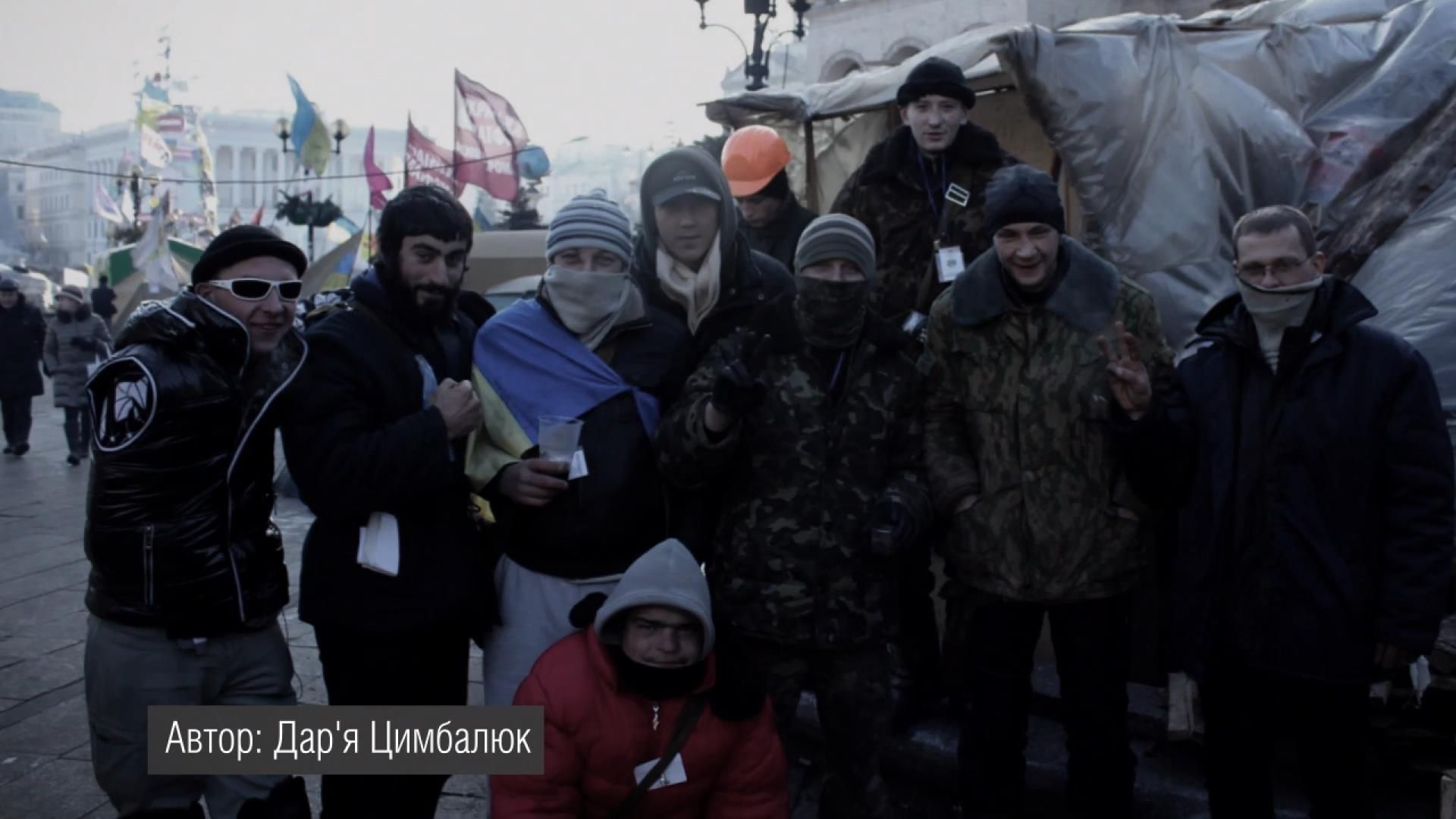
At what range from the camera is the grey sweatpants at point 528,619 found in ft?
10.3

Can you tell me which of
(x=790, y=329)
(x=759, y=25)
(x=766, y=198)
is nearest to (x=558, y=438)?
(x=790, y=329)

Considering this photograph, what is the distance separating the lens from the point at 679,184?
11.0ft

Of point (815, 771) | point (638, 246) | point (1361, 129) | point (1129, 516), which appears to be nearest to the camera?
point (1129, 516)

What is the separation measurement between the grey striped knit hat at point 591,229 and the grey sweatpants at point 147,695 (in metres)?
1.30

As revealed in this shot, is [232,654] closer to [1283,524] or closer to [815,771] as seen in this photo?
[815,771]

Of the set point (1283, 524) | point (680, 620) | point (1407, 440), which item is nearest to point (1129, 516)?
point (1283, 524)

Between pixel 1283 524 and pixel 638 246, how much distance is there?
1.94 meters

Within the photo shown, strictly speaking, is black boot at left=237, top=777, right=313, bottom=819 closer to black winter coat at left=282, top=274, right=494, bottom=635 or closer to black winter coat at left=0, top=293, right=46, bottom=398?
black winter coat at left=282, top=274, right=494, bottom=635

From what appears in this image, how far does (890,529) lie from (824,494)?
21cm

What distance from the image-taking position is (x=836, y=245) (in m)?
3.14

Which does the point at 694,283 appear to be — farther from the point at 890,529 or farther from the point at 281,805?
the point at 281,805

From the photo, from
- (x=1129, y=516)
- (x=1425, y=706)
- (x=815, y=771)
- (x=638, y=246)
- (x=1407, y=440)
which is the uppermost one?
(x=638, y=246)

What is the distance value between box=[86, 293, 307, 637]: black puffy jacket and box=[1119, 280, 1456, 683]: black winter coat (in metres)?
2.27

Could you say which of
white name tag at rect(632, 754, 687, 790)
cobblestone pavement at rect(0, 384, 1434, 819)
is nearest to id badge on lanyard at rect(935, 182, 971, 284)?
cobblestone pavement at rect(0, 384, 1434, 819)
